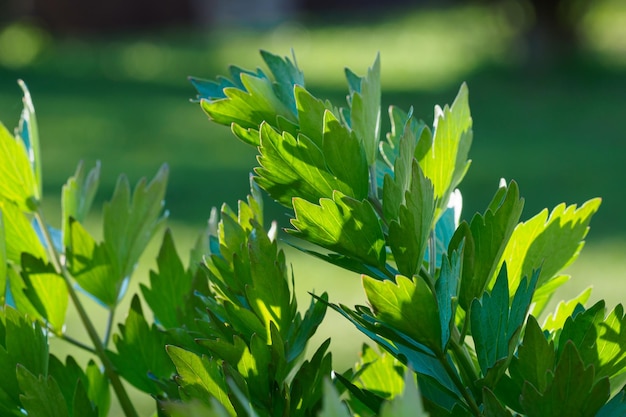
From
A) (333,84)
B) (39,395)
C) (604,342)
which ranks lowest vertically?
(39,395)

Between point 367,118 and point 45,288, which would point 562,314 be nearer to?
point 367,118

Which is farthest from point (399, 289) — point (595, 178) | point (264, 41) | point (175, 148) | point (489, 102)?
point (264, 41)

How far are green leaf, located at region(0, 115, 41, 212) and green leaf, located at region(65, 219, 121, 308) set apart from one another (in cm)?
3

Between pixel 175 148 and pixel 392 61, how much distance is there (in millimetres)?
4020

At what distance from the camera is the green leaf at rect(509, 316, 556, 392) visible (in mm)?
418

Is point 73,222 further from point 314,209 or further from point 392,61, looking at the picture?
point 392,61

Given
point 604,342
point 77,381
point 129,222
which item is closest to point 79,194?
point 129,222

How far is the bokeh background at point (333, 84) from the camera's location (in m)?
5.38

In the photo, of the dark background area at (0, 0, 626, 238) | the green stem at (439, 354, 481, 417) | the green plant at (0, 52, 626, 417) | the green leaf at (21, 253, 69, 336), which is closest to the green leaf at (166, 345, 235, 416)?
the green plant at (0, 52, 626, 417)

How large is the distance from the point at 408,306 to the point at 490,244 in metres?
0.06

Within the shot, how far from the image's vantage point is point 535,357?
→ 424 mm

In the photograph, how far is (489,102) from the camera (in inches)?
320

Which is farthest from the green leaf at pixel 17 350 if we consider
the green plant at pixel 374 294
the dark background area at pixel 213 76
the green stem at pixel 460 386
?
the dark background area at pixel 213 76

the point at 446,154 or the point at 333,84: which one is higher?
the point at 333,84
